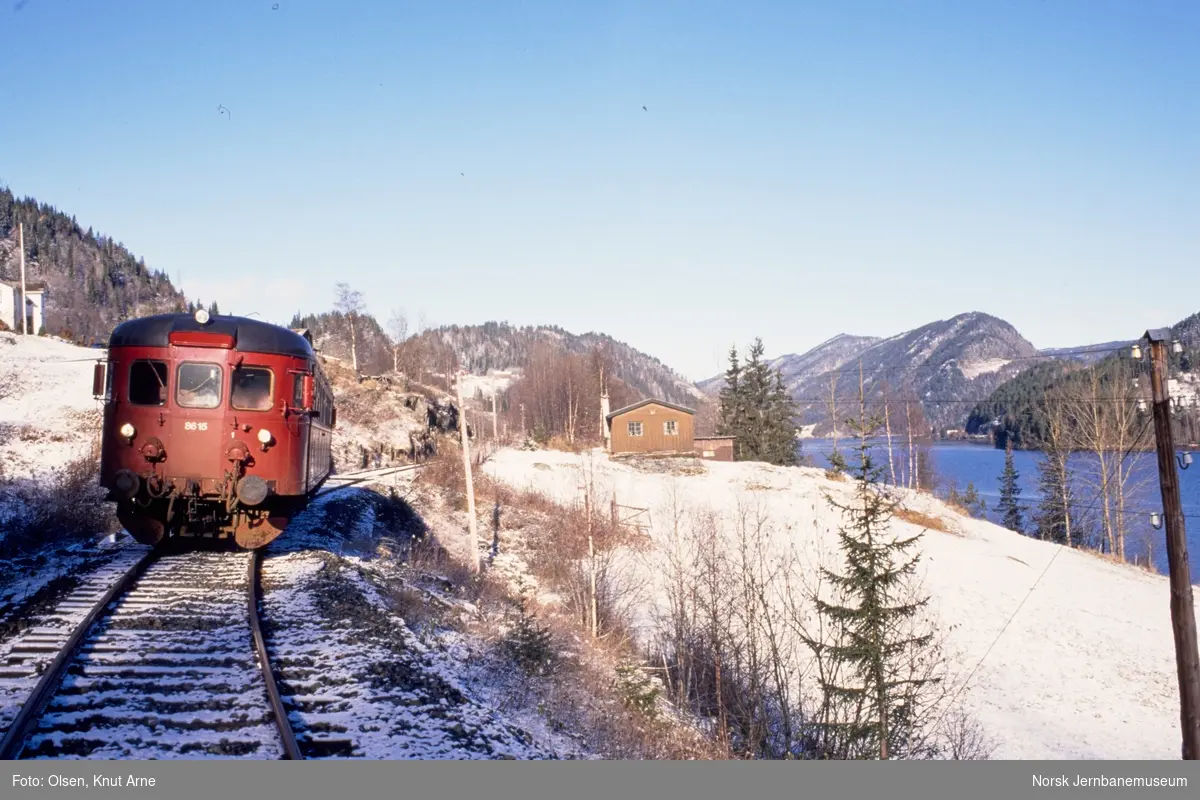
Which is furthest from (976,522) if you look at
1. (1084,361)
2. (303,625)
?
(303,625)

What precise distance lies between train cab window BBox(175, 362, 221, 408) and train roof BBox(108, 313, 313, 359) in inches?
19.6

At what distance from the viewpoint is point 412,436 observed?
5275cm

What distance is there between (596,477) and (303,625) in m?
33.4

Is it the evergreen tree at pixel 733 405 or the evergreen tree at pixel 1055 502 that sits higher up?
the evergreen tree at pixel 733 405

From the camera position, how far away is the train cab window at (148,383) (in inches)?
477

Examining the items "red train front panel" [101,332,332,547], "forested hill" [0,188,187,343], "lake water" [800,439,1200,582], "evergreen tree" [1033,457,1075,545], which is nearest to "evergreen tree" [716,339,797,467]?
"lake water" [800,439,1200,582]

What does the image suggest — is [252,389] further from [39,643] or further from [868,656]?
[868,656]

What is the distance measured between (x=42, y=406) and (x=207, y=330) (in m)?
26.0

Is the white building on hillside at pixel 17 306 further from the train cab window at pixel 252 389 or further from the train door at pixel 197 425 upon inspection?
the train cab window at pixel 252 389

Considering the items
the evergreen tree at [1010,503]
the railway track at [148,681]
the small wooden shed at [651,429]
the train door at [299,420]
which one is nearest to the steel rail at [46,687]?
the railway track at [148,681]

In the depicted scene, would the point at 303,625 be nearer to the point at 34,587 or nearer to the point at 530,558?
the point at 34,587

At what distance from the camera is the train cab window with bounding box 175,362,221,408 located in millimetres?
12164

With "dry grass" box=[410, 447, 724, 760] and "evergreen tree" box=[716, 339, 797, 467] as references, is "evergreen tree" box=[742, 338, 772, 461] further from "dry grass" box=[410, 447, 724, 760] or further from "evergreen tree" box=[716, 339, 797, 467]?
"dry grass" box=[410, 447, 724, 760]

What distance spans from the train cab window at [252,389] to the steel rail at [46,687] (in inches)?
126
